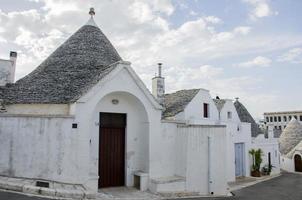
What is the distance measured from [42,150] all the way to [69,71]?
4697mm

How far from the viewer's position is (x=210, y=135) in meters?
14.6

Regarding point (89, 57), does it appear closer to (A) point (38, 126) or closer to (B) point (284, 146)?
(A) point (38, 126)

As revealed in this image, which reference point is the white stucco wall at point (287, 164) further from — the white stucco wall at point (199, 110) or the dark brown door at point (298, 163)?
the white stucco wall at point (199, 110)

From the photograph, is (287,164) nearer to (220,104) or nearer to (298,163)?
(298,163)

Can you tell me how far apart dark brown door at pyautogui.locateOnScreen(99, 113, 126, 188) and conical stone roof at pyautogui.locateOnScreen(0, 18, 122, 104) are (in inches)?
79.0

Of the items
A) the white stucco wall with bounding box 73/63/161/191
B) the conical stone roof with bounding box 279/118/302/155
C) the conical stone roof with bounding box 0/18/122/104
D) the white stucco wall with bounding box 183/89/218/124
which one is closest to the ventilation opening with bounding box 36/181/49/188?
the white stucco wall with bounding box 73/63/161/191

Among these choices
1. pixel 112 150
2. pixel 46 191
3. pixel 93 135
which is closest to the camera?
pixel 46 191

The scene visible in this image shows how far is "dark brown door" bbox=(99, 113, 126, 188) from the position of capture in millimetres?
13344

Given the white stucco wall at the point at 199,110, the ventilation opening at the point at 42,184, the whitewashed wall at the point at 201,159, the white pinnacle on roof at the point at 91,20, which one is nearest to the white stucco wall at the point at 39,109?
the ventilation opening at the point at 42,184

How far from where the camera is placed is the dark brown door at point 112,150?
13344mm

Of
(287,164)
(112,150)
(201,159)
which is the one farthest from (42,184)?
(287,164)

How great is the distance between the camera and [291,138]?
3650 centimetres

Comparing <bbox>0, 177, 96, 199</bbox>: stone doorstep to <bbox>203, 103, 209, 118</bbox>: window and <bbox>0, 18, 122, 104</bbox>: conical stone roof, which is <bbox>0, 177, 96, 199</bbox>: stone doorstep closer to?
<bbox>0, 18, 122, 104</bbox>: conical stone roof

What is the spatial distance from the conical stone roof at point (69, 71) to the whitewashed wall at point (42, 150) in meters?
1.37
